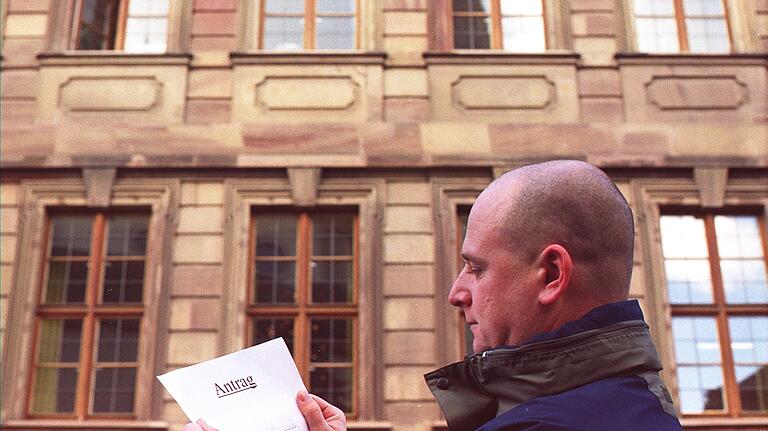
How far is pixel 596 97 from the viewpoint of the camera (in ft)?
28.2

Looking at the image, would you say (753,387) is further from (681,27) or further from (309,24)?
(309,24)

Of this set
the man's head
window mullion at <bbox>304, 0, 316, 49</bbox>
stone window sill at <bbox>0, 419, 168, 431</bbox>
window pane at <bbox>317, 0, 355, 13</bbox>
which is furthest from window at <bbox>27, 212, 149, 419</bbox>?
the man's head

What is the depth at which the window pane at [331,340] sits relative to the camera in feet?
26.0

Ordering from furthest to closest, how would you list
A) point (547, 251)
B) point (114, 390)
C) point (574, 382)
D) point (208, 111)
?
1. point (208, 111)
2. point (114, 390)
3. point (547, 251)
4. point (574, 382)

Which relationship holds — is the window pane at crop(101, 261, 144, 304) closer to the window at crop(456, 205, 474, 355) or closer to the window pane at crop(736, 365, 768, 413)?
the window at crop(456, 205, 474, 355)

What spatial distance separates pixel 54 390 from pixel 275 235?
2.39m

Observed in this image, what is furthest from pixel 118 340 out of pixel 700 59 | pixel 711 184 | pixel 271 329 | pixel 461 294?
pixel 461 294

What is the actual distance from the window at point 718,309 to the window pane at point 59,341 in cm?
542

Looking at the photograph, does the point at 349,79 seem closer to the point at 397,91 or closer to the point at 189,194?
the point at 397,91

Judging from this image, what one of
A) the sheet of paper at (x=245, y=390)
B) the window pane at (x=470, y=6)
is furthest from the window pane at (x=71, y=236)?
the sheet of paper at (x=245, y=390)

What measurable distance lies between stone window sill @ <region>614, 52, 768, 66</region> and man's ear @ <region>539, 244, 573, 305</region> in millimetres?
7509

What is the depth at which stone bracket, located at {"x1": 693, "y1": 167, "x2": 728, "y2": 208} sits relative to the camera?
820cm

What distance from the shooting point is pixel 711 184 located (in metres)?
8.23

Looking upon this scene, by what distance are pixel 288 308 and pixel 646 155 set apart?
3.63 m
